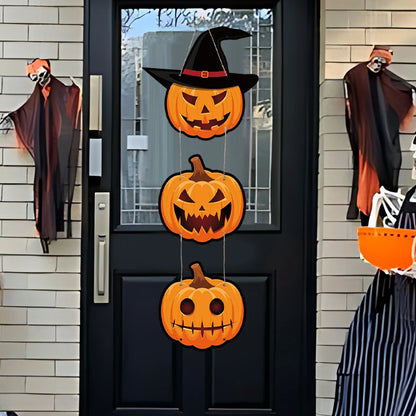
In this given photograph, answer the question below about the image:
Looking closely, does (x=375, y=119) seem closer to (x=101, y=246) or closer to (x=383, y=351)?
(x=383, y=351)

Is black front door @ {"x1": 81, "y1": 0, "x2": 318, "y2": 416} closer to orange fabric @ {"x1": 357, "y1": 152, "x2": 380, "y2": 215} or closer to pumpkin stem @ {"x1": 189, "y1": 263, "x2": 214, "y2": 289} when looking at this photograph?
pumpkin stem @ {"x1": 189, "y1": 263, "x2": 214, "y2": 289}

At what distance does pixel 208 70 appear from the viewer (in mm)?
3242

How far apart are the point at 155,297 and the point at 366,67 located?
135 centimetres

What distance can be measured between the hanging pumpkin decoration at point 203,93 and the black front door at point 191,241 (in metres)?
0.04

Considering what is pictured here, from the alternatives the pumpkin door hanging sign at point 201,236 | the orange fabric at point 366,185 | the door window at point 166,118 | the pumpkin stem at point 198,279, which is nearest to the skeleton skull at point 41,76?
the door window at point 166,118

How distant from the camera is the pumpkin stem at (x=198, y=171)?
3242mm

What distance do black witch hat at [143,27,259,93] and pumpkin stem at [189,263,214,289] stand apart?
798mm

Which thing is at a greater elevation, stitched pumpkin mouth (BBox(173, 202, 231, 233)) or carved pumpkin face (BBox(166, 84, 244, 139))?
carved pumpkin face (BBox(166, 84, 244, 139))

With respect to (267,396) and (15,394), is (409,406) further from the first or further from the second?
(15,394)

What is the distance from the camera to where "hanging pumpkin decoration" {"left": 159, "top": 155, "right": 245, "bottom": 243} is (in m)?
3.23

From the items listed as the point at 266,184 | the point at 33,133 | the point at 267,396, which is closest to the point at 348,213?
the point at 266,184

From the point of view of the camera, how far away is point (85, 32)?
3223 mm

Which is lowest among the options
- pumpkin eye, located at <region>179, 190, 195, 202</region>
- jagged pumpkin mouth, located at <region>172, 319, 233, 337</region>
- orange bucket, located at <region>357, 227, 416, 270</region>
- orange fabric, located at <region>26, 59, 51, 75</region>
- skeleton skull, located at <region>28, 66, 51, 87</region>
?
jagged pumpkin mouth, located at <region>172, 319, 233, 337</region>

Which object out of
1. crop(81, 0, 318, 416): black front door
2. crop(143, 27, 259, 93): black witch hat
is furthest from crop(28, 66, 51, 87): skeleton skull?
crop(143, 27, 259, 93): black witch hat
